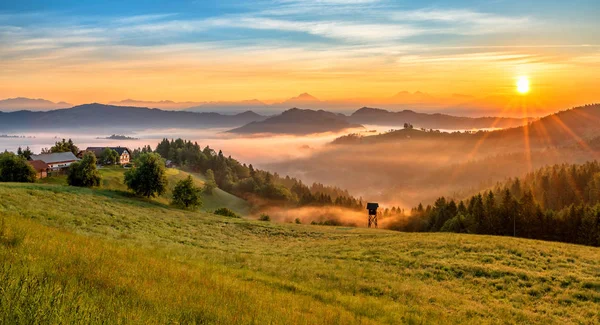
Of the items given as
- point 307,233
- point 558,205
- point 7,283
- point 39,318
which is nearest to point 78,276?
point 7,283

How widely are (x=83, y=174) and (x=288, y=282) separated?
7057 cm

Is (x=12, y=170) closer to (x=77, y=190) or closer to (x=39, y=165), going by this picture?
(x=77, y=190)

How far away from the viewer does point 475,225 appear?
79.6 metres

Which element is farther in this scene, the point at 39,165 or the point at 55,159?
the point at 55,159

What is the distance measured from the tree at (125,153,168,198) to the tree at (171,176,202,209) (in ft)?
12.0

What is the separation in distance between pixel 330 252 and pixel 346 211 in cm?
14262

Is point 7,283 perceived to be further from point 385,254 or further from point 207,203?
point 207,203

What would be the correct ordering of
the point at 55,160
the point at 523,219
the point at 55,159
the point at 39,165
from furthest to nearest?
the point at 55,159 → the point at 55,160 → the point at 39,165 → the point at 523,219

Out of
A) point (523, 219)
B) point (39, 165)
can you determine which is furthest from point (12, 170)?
point (523, 219)

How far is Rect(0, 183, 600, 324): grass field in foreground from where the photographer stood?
8.41 m

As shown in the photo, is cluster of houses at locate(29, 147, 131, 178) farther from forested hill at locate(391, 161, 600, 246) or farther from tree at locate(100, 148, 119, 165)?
forested hill at locate(391, 161, 600, 246)

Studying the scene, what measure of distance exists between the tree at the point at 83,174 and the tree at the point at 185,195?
53.6 ft

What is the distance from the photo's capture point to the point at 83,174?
2911 inches

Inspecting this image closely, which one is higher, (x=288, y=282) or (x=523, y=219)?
(x=288, y=282)
